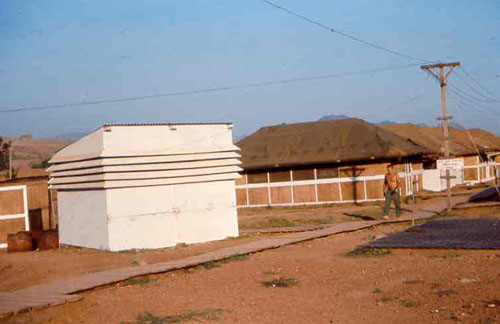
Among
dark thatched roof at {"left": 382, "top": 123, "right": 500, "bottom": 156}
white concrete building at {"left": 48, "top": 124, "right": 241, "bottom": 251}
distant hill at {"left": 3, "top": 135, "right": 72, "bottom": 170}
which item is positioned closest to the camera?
white concrete building at {"left": 48, "top": 124, "right": 241, "bottom": 251}

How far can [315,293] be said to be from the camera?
1045 cm

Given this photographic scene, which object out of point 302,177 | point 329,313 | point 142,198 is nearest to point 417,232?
point 142,198

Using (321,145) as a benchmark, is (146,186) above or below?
below

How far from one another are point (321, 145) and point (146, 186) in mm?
18823

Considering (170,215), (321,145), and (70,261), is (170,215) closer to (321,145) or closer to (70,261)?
(70,261)

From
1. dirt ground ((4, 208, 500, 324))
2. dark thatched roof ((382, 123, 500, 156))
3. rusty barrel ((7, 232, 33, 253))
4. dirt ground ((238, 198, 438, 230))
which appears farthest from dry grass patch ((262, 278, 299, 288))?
dark thatched roof ((382, 123, 500, 156))

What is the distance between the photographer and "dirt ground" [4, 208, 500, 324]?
8812mm

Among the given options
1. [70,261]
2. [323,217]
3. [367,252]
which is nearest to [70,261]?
[70,261]

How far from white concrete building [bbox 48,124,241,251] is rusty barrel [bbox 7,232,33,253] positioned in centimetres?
107

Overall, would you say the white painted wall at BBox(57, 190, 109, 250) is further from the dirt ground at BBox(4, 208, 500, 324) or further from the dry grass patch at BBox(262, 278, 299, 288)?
the dry grass patch at BBox(262, 278, 299, 288)

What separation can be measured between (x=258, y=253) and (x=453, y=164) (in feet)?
38.4

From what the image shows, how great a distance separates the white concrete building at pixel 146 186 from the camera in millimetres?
17500

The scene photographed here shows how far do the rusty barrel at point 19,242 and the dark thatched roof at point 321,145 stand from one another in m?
17.7

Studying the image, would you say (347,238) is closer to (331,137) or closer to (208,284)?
Answer: (208,284)
